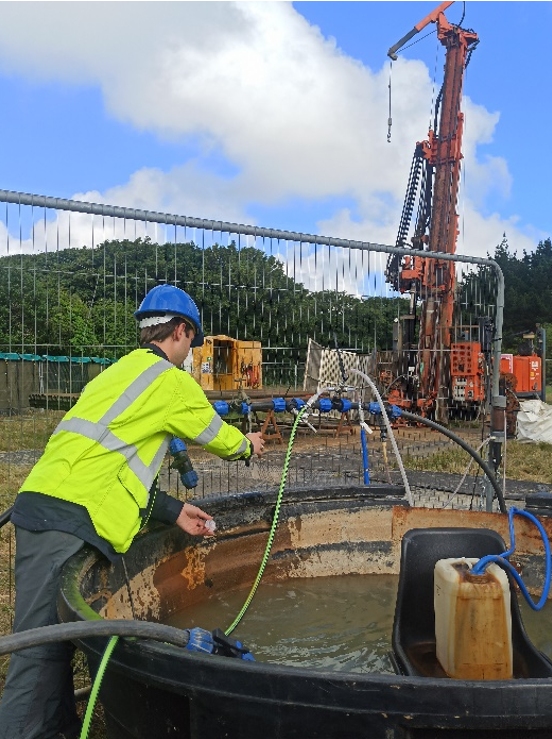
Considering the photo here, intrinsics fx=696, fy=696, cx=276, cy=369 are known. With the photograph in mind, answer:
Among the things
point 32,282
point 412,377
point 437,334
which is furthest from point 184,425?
point 437,334

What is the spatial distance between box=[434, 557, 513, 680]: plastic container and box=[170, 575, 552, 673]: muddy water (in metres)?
0.74

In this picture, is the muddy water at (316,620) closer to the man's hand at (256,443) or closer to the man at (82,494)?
the man's hand at (256,443)

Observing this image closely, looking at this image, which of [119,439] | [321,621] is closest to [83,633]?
[119,439]

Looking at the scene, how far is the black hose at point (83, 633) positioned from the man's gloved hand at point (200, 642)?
5 centimetres

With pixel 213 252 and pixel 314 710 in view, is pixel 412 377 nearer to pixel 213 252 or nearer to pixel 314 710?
pixel 213 252

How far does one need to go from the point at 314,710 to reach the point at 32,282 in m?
3.92

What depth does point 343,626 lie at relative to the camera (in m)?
3.96

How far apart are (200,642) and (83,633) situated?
12.3 inches

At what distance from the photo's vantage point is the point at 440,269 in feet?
52.4

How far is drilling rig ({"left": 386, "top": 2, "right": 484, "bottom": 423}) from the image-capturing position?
1399 cm

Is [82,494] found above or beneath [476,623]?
above

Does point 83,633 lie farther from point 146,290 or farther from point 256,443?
point 146,290

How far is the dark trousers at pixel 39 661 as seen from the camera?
7.95 feet

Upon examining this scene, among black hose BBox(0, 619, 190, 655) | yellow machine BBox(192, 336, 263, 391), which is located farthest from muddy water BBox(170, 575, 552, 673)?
yellow machine BBox(192, 336, 263, 391)
